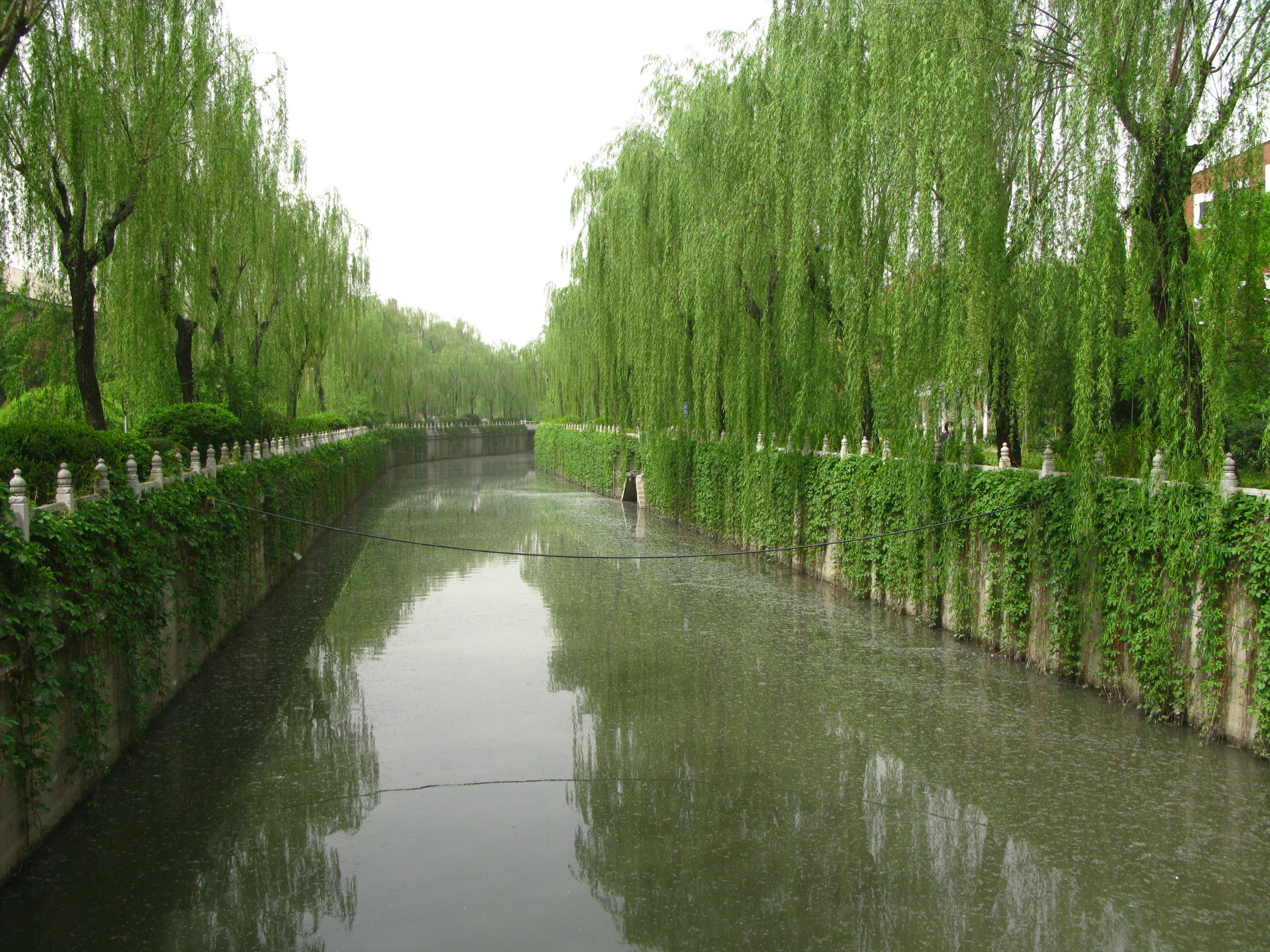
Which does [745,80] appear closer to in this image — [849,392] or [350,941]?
[849,392]

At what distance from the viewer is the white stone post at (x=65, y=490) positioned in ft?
20.1

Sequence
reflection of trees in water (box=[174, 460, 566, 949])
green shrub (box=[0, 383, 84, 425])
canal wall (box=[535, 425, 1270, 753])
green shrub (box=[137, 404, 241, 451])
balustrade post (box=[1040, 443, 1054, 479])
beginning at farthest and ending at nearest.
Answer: green shrub (box=[137, 404, 241, 451]), green shrub (box=[0, 383, 84, 425]), balustrade post (box=[1040, 443, 1054, 479]), canal wall (box=[535, 425, 1270, 753]), reflection of trees in water (box=[174, 460, 566, 949])

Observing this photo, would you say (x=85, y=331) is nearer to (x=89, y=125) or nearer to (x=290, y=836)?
(x=89, y=125)

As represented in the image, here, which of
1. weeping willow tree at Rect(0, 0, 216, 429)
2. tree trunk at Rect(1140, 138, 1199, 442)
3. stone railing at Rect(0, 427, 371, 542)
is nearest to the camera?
stone railing at Rect(0, 427, 371, 542)

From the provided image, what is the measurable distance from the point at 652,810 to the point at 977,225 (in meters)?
6.42

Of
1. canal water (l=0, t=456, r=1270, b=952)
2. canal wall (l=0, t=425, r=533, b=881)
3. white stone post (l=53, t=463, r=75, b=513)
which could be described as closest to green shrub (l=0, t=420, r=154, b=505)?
canal wall (l=0, t=425, r=533, b=881)

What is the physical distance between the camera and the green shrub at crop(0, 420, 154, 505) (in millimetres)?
7355

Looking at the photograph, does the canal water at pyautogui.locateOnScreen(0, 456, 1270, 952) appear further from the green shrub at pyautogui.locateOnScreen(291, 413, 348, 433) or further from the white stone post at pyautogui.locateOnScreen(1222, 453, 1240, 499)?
the green shrub at pyautogui.locateOnScreen(291, 413, 348, 433)

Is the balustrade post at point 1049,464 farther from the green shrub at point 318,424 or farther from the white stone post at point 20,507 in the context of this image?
the green shrub at point 318,424

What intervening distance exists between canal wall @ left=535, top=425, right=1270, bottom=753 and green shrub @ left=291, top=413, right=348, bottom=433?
42.4 ft

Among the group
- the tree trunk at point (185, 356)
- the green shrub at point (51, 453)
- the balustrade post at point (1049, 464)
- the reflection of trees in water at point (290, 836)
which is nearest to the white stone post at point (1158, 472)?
the balustrade post at point (1049, 464)

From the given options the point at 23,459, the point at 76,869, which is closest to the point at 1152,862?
the point at 76,869

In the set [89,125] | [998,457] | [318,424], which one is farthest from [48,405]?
[318,424]

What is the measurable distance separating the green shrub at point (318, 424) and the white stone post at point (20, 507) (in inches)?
616
